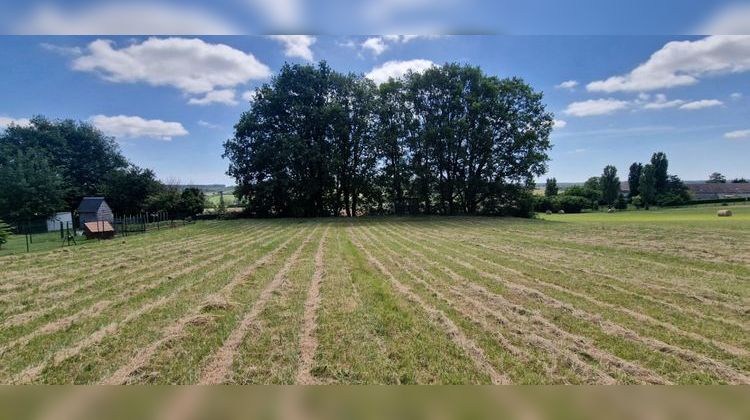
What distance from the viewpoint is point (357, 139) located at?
2008cm

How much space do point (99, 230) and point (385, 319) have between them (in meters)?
8.47

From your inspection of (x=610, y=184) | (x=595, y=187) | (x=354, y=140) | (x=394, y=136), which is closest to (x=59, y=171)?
(x=610, y=184)

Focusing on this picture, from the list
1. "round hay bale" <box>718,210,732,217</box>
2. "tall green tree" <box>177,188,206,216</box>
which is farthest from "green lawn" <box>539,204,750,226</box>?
"tall green tree" <box>177,188,206,216</box>

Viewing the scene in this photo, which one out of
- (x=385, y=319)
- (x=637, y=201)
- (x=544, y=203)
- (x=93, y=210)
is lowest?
(x=385, y=319)

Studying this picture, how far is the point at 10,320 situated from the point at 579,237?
1005 cm

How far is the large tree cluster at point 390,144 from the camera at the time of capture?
61.4 feet

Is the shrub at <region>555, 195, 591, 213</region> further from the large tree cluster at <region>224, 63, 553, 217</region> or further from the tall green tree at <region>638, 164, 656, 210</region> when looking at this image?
the tall green tree at <region>638, 164, 656, 210</region>

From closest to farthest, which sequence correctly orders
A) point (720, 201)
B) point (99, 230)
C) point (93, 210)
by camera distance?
point (93, 210) → point (720, 201) → point (99, 230)

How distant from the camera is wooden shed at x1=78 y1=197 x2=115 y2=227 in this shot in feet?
20.9

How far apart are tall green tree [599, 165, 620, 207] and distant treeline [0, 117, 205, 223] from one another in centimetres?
753

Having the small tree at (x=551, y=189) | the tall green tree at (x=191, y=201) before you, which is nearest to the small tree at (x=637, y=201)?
the tall green tree at (x=191, y=201)

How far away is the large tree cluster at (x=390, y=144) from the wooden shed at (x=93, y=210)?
11503 mm

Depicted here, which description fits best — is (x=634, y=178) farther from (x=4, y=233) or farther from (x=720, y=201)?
(x=4, y=233)

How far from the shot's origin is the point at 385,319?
2.94 m
